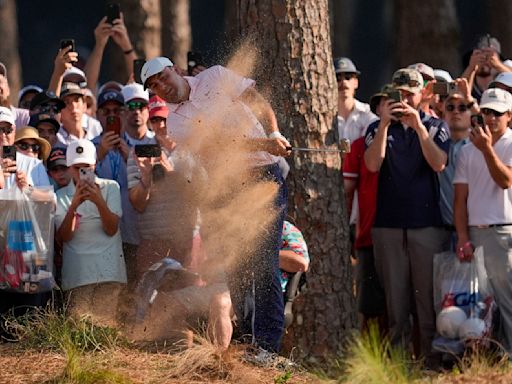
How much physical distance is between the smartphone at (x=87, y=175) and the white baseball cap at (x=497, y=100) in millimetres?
3128

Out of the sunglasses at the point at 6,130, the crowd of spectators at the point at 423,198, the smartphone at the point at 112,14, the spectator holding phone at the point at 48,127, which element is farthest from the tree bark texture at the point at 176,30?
the sunglasses at the point at 6,130

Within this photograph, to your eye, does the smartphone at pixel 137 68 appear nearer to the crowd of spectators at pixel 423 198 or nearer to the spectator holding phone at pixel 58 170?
the spectator holding phone at pixel 58 170

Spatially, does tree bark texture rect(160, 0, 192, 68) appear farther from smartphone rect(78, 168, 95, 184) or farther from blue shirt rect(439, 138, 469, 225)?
smartphone rect(78, 168, 95, 184)

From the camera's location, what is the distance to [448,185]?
1155cm

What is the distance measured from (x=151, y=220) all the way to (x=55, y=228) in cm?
72

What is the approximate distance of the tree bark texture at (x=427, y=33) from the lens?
56.9 feet

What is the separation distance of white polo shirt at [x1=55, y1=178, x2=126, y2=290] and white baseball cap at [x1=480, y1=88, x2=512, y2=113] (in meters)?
3.00

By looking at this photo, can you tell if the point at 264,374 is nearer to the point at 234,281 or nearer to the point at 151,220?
the point at 234,281

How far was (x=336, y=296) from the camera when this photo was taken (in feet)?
36.5

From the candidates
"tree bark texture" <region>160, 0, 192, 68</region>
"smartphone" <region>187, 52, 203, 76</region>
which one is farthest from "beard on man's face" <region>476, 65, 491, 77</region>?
"tree bark texture" <region>160, 0, 192, 68</region>

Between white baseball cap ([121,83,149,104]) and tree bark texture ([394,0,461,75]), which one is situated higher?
tree bark texture ([394,0,461,75])

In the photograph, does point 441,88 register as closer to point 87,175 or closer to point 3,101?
point 87,175

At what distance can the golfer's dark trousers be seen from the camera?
379 inches

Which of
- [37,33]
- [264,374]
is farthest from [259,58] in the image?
[37,33]
